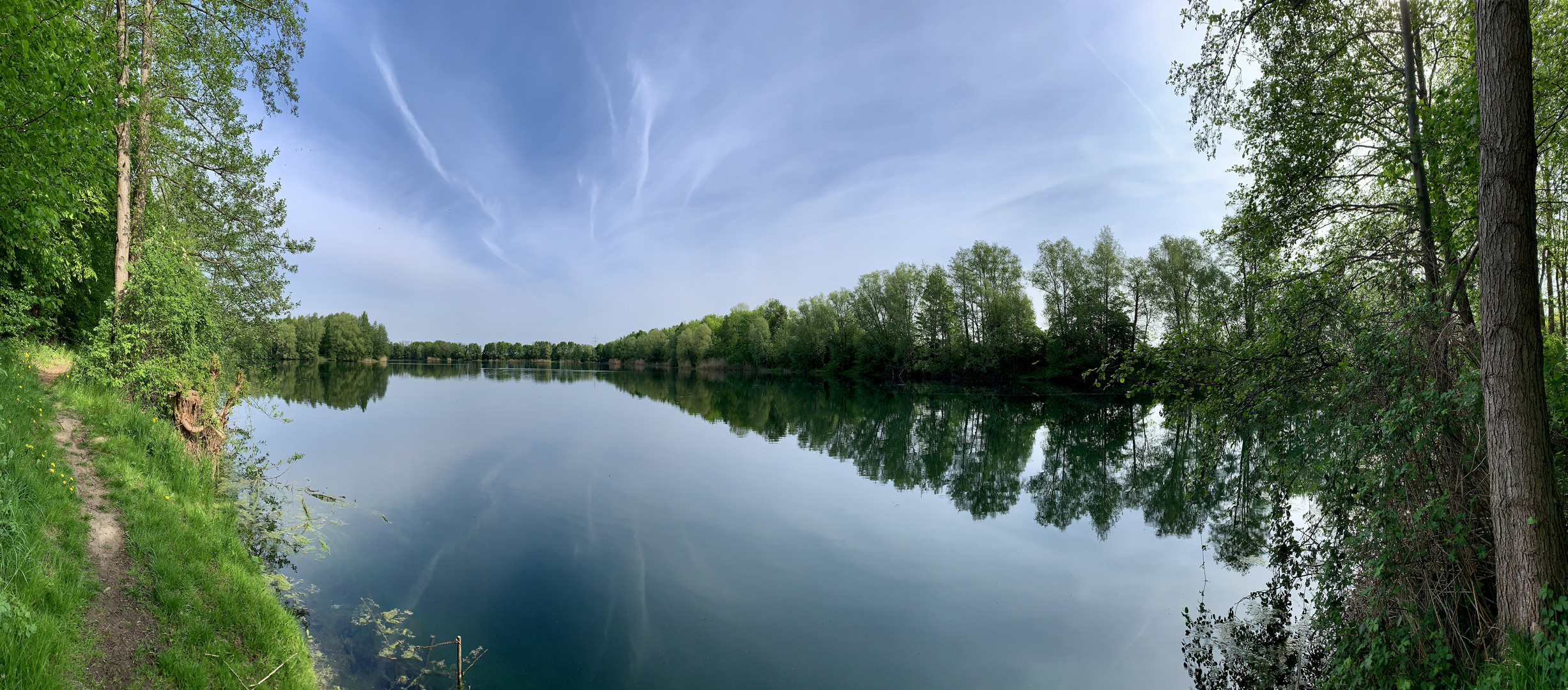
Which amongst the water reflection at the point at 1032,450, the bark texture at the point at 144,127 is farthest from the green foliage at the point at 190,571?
the water reflection at the point at 1032,450

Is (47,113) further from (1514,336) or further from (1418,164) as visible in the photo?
(1418,164)

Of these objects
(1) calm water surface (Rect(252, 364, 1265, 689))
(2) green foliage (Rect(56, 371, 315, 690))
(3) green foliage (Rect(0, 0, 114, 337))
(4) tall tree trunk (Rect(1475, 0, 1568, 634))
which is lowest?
(1) calm water surface (Rect(252, 364, 1265, 689))

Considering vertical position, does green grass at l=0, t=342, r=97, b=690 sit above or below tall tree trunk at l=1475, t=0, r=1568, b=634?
below

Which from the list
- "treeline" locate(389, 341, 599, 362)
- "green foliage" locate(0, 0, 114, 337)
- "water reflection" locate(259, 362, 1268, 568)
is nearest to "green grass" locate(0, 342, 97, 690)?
"green foliage" locate(0, 0, 114, 337)

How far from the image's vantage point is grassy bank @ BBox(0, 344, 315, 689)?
3.33 m

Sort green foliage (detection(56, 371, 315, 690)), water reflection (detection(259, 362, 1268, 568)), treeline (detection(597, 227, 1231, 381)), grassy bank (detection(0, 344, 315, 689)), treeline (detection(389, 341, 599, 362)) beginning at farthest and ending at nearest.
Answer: treeline (detection(389, 341, 599, 362)) → treeline (detection(597, 227, 1231, 381)) → water reflection (detection(259, 362, 1268, 568)) → green foliage (detection(56, 371, 315, 690)) → grassy bank (detection(0, 344, 315, 689))

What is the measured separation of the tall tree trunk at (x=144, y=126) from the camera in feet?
29.4

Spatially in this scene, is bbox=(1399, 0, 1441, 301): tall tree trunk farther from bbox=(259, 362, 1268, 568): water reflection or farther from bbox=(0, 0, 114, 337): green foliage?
bbox=(0, 0, 114, 337): green foliage

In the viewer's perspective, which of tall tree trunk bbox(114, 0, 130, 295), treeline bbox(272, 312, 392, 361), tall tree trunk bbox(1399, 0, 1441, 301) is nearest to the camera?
tall tree trunk bbox(1399, 0, 1441, 301)

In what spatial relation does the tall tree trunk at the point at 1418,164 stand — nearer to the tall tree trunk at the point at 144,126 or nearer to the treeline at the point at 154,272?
the treeline at the point at 154,272

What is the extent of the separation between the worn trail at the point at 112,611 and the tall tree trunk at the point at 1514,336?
8.67 meters

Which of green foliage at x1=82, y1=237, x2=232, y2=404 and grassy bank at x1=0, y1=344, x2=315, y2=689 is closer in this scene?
grassy bank at x1=0, y1=344, x2=315, y2=689

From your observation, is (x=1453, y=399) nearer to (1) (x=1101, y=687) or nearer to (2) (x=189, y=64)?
(1) (x=1101, y=687)

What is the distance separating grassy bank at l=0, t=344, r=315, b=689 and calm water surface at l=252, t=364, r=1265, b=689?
934mm
